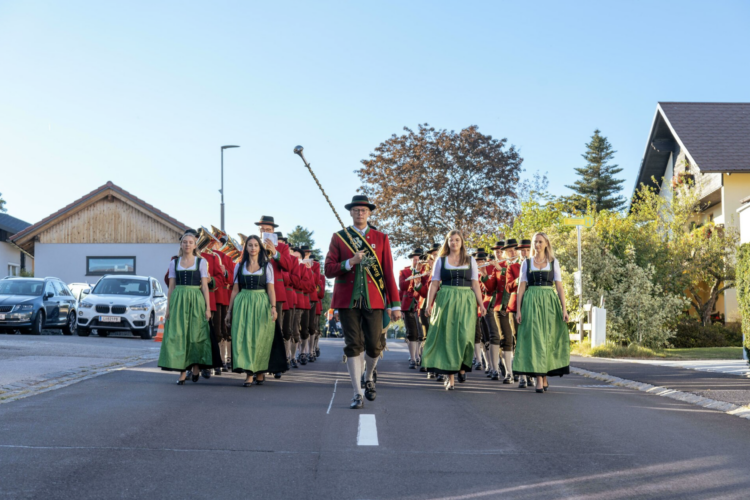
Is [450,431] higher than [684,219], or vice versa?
[684,219]

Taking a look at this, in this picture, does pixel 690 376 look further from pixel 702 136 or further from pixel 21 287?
pixel 702 136

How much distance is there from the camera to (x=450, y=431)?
23.2 ft

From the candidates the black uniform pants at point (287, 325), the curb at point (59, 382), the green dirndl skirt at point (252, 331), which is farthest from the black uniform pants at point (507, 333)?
the curb at point (59, 382)

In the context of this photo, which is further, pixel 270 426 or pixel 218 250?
pixel 218 250

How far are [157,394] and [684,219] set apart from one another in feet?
78.9

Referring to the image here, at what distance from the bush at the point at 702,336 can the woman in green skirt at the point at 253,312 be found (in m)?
18.8

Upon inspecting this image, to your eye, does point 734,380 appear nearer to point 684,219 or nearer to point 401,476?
point 401,476

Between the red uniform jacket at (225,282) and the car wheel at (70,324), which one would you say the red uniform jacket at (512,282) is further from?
the car wheel at (70,324)

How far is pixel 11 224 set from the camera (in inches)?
2226

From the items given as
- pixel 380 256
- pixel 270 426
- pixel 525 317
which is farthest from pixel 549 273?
pixel 270 426

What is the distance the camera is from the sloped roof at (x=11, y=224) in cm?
5425

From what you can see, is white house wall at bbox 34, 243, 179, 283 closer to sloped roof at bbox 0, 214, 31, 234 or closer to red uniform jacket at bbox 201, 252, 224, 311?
sloped roof at bbox 0, 214, 31, 234

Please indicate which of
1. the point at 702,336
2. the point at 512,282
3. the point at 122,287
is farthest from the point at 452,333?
the point at 702,336

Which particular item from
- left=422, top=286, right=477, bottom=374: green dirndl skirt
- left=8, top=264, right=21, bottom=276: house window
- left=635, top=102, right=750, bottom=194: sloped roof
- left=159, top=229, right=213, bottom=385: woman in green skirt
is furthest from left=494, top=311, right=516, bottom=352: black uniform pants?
left=8, top=264, right=21, bottom=276: house window
